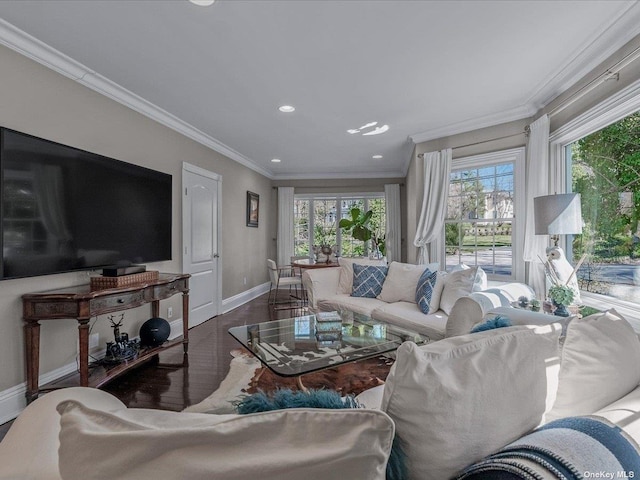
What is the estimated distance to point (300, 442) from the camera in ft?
1.76

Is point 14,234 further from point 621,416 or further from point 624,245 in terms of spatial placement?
point 624,245

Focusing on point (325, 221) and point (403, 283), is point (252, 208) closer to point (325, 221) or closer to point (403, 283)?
point (325, 221)

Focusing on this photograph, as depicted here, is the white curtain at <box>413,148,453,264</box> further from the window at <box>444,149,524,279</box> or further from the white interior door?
the white interior door

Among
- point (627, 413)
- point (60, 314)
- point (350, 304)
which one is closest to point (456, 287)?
point (350, 304)

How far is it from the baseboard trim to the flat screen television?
200 cm

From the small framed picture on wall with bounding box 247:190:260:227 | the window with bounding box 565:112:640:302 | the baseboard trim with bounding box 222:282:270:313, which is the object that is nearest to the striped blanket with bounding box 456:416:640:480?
the window with bounding box 565:112:640:302

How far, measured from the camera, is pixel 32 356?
7.65 feet

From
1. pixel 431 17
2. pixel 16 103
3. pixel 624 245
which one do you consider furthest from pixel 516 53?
pixel 16 103

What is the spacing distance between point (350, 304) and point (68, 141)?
9.67ft

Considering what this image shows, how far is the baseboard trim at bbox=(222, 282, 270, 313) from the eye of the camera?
5.40 m

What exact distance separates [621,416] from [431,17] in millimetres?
2240

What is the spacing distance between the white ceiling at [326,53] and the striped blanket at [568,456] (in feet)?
7.22

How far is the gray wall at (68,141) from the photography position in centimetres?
231

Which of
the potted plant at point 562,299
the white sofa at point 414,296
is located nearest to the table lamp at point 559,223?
the potted plant at point 562,299
